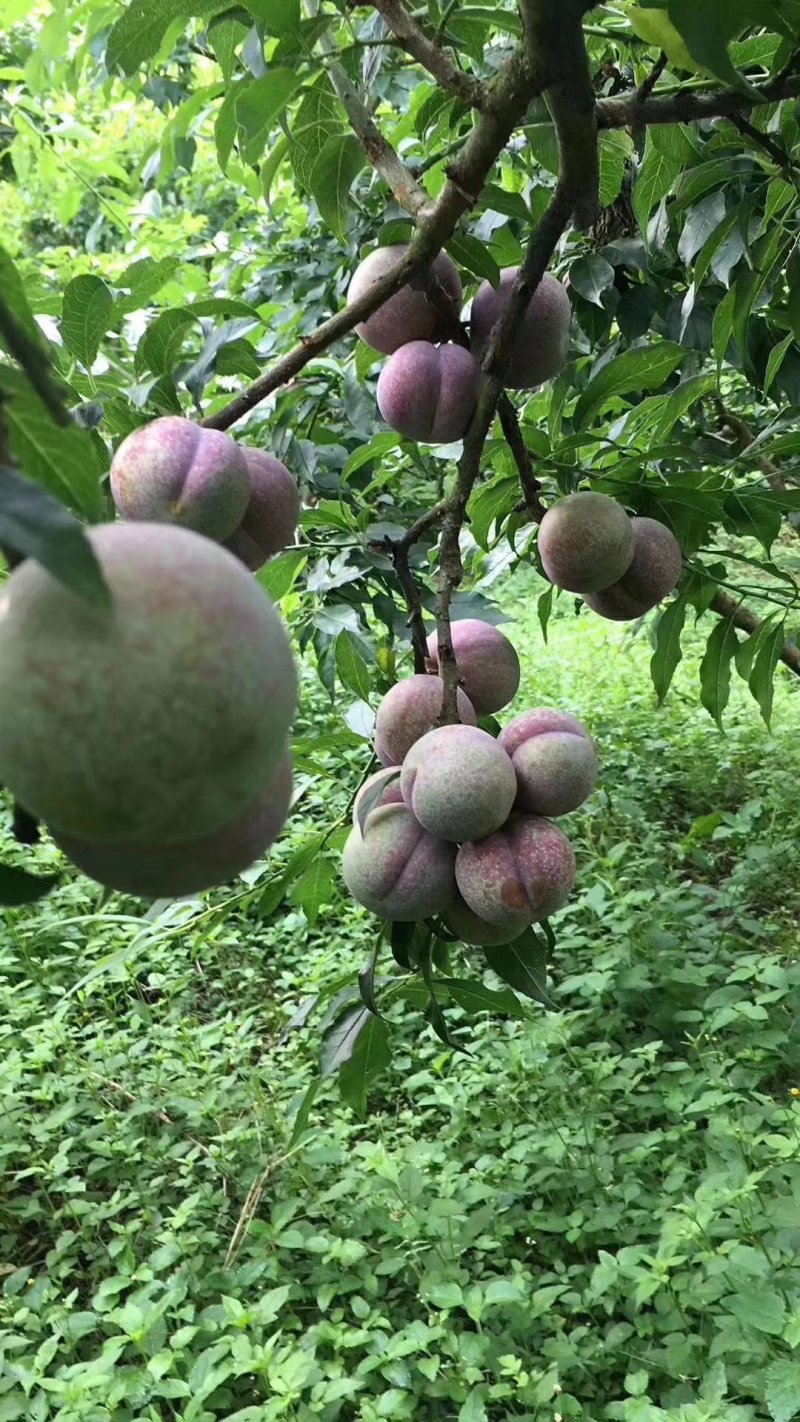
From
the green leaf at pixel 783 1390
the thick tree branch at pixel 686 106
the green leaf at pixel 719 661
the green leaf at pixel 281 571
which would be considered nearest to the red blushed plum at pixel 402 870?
the green leaf at pixel 281 571

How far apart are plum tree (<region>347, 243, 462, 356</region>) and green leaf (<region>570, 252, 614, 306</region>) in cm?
48

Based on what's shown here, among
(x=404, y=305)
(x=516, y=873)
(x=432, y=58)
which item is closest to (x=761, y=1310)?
(x=516, y=873)

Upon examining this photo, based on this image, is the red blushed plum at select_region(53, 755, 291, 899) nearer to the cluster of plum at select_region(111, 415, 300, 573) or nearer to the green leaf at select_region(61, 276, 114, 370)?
the cluster of plum at select_region(111, 415, 300, 573)

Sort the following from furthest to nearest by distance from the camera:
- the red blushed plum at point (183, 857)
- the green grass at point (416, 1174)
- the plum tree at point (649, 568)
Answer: the green grass at point (416, 1174) → the plum tree at point (649, 568) → the red blushed plum at point (183, 857)

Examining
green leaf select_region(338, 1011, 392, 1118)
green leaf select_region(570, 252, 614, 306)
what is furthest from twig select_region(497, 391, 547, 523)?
green leaf select_region(338, 1011, 392, 1118)

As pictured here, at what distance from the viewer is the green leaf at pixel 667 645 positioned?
1888mm

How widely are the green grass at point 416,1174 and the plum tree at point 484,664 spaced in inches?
32.9

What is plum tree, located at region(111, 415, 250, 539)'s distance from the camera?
98cm

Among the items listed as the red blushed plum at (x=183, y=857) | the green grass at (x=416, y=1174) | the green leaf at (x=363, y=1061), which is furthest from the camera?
the green grass at (x=416, y=1174)

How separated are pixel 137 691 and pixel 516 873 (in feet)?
2.53

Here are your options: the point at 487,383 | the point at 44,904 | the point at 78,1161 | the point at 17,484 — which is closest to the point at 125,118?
the point at 44,904

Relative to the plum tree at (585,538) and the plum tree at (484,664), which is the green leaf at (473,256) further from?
the plum tree at (484,664)

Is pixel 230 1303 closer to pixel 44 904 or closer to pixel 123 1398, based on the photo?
pixel 123 1398

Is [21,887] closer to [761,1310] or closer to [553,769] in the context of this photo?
[553,769]
